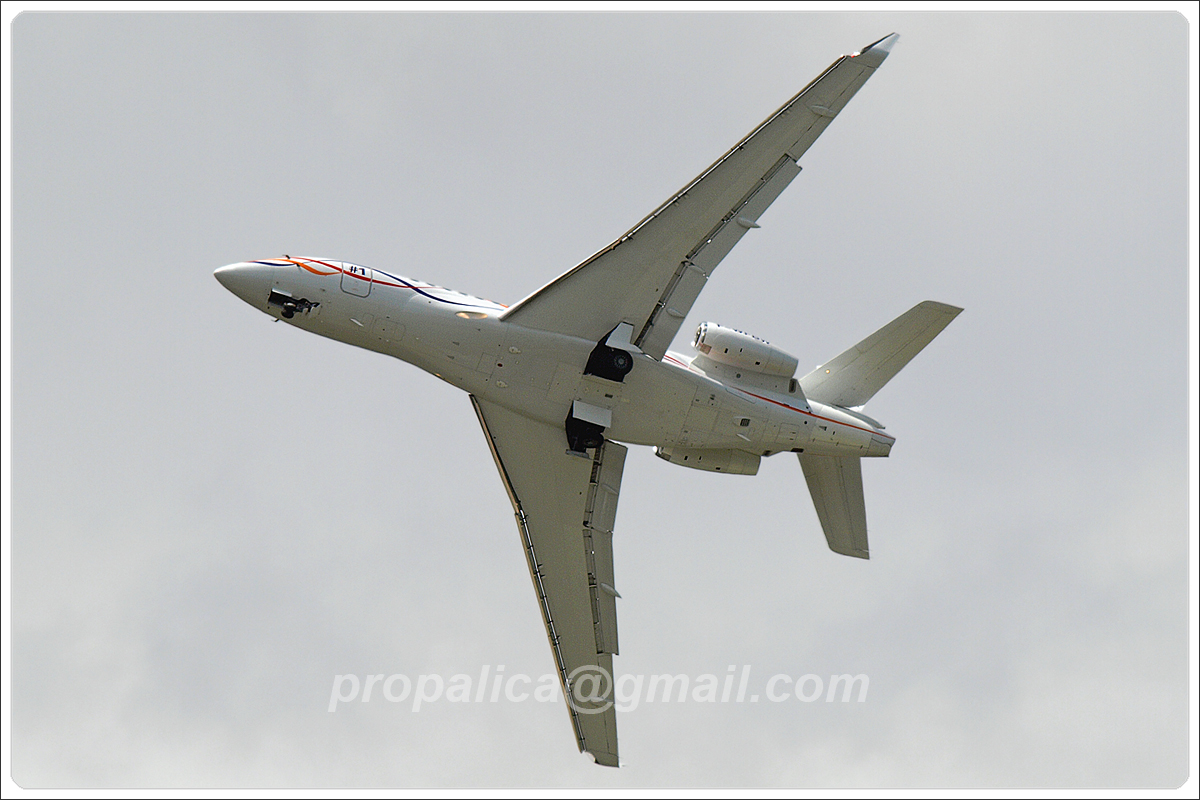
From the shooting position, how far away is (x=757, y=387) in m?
33.9

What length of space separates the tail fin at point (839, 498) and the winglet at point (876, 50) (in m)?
11.6

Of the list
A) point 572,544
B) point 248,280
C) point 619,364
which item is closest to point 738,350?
point 619,364

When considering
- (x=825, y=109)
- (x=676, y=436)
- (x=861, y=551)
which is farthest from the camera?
(x=861, y=551)

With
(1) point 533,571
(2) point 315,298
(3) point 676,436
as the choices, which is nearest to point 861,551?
(3) point 676,436

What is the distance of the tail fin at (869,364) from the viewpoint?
34.9 metres

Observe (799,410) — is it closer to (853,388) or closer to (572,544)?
(853,388)

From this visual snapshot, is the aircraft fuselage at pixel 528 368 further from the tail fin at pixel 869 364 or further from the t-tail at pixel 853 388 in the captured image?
the t-tail at pixel 853 388

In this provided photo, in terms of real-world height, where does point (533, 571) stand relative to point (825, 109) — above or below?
below

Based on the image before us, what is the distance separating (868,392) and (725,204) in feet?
24.7

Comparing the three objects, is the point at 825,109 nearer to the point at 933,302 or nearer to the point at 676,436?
the point at 933,302

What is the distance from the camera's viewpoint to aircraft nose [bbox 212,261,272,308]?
3105 cm

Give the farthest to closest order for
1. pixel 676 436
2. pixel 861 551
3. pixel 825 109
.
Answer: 1. pixel 861 551
2. pixel 676 436
3. pixel 825 109

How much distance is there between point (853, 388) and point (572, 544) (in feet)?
30.7

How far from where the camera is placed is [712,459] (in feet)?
114
